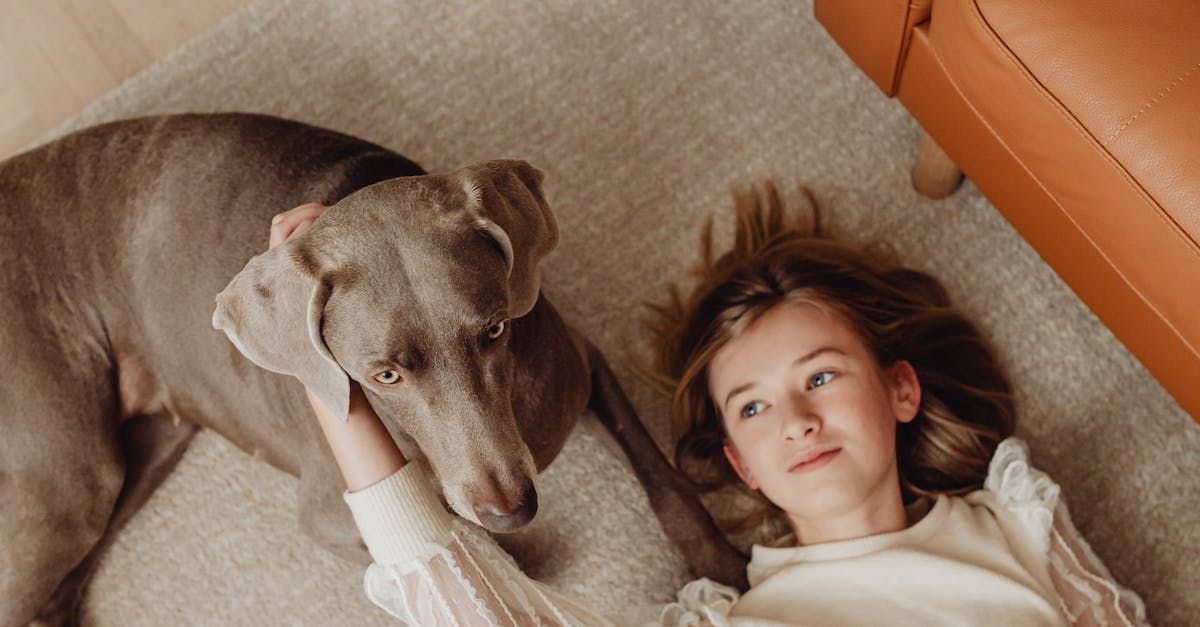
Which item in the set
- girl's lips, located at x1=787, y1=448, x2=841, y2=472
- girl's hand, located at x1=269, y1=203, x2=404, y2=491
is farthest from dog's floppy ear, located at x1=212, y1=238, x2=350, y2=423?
girl's lips, located at x1=787, y1=448, x2=841, y2=472

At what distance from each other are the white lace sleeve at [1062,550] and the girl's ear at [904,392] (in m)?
0.19

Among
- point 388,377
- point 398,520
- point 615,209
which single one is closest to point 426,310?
point 388,377

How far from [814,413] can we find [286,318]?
0.88 meters

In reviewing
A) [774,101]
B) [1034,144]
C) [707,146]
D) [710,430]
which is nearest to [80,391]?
[710,430]

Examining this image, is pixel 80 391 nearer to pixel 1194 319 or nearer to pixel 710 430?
pixel 710 430

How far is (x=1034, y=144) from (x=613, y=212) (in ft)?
3.21

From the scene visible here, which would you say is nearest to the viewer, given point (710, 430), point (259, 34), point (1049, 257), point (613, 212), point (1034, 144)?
point (1034, 144)

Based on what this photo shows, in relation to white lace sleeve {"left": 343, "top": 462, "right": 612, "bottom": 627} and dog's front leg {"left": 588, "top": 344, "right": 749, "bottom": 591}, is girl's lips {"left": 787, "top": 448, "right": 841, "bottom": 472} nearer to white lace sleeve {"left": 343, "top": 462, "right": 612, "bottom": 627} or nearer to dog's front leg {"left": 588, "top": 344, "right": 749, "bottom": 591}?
dog's front leg {"left": 588, "top": 344, "right": 749, "bottom": 591}

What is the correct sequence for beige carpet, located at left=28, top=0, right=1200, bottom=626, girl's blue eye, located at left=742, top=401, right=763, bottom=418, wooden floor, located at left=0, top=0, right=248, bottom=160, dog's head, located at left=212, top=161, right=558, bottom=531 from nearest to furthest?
dog's head, located at left=212, top=161, right=558, bottom=531 → girl's blue eye, located at left=742, top=401, right=763, bottom=418 → beige carpet, located at left=28, top=0, right=1200, bottom=626 → wooden floor, located at left=0, top=0, right=248, bottom=160

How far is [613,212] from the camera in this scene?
234 cm

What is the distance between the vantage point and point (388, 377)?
1401mm

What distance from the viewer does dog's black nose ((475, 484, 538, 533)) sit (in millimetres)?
1455

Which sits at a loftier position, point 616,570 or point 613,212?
point 613,212

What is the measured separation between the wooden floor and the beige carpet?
10cm
